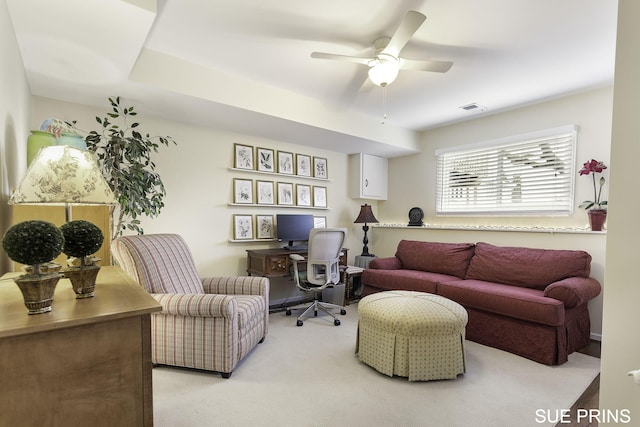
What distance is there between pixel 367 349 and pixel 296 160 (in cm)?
269

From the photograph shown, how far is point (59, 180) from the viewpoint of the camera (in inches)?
44.0

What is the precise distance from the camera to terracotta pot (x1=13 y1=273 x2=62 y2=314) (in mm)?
898

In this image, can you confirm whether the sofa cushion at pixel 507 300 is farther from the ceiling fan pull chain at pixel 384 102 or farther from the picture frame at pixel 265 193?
the picture frame at pixel 265 193

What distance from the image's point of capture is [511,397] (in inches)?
80.1

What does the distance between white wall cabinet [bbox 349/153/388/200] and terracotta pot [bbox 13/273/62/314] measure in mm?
4172

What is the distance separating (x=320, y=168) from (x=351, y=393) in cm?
313

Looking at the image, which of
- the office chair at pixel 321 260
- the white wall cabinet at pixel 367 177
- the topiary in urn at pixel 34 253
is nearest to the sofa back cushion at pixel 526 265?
the office chair at pixel 321 260

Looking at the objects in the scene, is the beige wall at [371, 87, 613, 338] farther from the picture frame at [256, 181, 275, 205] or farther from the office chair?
the picture frame at [256, 181, 275, 205]

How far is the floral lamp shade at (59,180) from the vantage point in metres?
1.09

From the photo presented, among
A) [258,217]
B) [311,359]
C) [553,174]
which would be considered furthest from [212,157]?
[553,174]

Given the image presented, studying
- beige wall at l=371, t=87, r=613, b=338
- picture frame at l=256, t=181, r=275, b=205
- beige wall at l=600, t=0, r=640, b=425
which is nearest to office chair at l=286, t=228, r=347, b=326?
A: picture frame at l=256, t=181, r=275, b=205

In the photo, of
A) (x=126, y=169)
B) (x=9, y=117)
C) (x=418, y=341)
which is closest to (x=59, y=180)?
(x=9, y=117)

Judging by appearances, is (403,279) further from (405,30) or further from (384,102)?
(405,30)

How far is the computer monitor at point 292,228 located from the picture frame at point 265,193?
243mm
